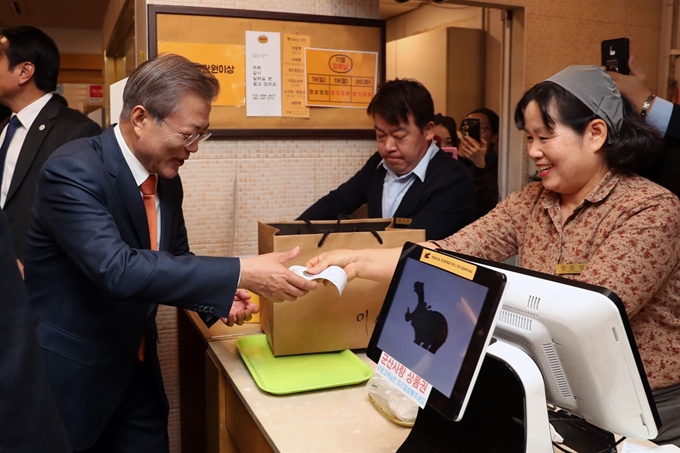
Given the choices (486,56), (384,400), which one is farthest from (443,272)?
(486,56)

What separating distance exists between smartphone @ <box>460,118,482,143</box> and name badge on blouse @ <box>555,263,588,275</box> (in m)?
2.00

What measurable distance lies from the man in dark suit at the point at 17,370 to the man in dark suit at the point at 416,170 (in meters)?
1.51

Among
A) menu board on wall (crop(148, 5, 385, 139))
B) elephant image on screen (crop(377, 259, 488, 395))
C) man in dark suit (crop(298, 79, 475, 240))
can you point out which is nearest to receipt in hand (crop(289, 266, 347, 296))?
elephant image on screen (crop(377, 259, 488, 395))

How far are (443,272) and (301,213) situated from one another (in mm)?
1553

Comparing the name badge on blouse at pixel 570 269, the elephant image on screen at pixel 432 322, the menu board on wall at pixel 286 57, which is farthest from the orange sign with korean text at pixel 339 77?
the elephant image on screen at pixel 432 322

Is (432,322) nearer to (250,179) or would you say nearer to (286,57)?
(250,179)

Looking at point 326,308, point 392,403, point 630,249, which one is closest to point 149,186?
point 326,308

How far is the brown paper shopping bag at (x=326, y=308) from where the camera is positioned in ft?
5.64

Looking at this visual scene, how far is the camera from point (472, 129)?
Answer: 343 cm

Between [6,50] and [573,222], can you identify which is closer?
[573,222]

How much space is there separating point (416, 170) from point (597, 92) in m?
0.88

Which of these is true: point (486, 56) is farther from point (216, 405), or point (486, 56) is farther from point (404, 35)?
point (216, 405)

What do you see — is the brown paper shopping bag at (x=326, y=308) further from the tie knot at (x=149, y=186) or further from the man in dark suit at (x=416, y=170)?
the man in dark suit at (x=416, y=170)

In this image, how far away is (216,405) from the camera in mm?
1818
